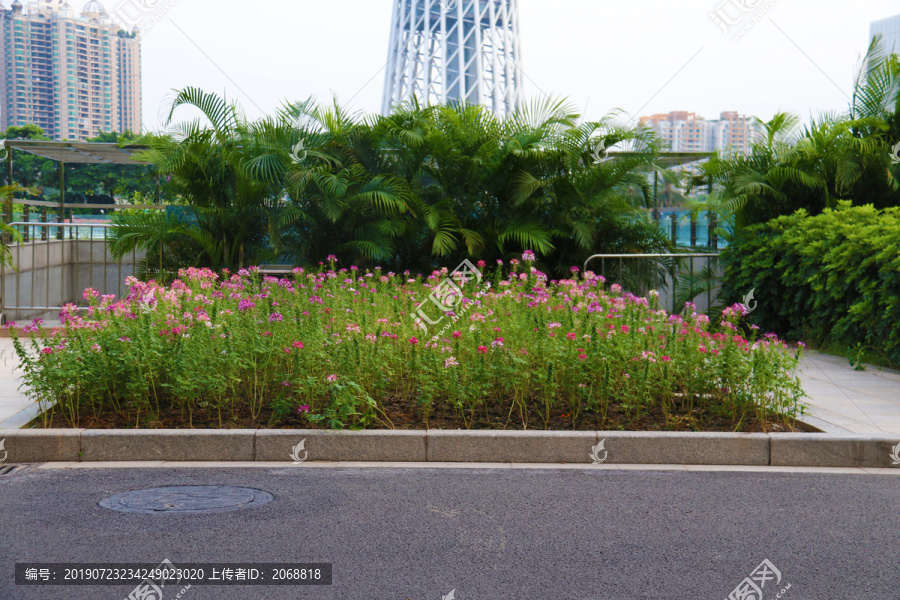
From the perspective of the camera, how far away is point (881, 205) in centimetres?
1092

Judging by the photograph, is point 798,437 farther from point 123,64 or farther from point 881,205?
point 123,64

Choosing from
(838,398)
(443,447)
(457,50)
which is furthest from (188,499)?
(457,50)

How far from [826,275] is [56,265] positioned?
13.8 metres

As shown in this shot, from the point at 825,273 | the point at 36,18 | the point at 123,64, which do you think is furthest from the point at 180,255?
the point at 36,18

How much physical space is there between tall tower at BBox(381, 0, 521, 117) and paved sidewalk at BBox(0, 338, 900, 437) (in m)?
43.4

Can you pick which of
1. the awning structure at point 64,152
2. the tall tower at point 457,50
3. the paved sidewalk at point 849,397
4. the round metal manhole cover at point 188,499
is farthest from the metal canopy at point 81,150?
the tall tower at point 457,50

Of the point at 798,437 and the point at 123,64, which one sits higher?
the point at 123,64

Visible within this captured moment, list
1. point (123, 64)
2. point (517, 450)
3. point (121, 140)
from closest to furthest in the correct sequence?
point (517, 450) → point (121, 140) → point (123, 64)

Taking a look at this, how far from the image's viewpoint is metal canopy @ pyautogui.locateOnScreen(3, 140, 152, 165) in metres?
13.9

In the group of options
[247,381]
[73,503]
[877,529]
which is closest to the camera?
[877,529]

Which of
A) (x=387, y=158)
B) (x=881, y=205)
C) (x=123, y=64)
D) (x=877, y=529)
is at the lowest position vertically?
(x=877, y=529)

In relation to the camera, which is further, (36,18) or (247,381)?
(36,18)

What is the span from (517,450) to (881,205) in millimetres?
7913

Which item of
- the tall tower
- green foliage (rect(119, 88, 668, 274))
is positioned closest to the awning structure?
green foliage (rect(119, 88, 668, 274))
